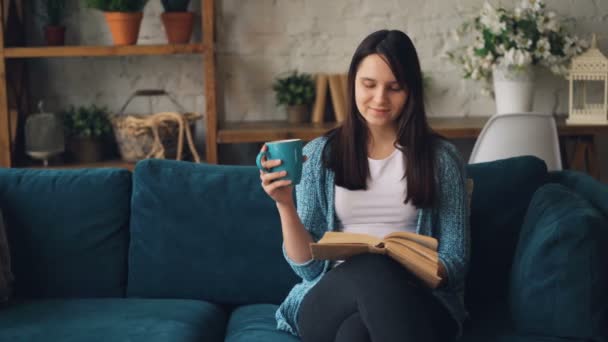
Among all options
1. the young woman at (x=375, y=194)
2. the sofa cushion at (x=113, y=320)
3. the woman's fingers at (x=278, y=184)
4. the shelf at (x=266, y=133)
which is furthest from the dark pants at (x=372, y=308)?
the shelf at (x=266, y=133)

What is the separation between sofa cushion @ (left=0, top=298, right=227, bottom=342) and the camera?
2012mm


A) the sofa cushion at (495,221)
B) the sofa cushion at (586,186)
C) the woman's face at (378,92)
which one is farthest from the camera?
the sofa cushion at (495,221)

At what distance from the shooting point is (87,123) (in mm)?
3490

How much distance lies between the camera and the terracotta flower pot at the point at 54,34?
350 cm

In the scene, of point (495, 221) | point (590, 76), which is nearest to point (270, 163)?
point (495, 221)

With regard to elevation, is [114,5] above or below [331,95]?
above

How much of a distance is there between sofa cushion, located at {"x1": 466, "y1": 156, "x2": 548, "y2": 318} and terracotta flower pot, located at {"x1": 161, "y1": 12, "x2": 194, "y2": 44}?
5.28ft

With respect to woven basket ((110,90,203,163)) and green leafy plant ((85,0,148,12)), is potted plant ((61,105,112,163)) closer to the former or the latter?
woven basket ((110,90,203,163))

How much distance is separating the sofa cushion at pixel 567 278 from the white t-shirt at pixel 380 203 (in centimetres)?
32

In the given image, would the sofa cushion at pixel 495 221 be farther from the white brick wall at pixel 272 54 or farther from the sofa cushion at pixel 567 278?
the white brick wall at pixel 272 54

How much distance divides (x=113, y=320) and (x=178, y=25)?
5.42 feet

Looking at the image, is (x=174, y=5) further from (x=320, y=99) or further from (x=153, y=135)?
(x=320, y=99)

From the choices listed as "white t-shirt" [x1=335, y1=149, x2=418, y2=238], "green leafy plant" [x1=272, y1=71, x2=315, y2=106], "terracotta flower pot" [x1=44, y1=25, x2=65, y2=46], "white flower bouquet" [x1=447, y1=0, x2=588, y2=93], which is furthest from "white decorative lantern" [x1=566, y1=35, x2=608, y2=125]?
"terracotta flower pot" [x1=44, y1=25, x2=65, y2=46]

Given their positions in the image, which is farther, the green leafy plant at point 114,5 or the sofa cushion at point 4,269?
the green leafy plant at point 114,5
